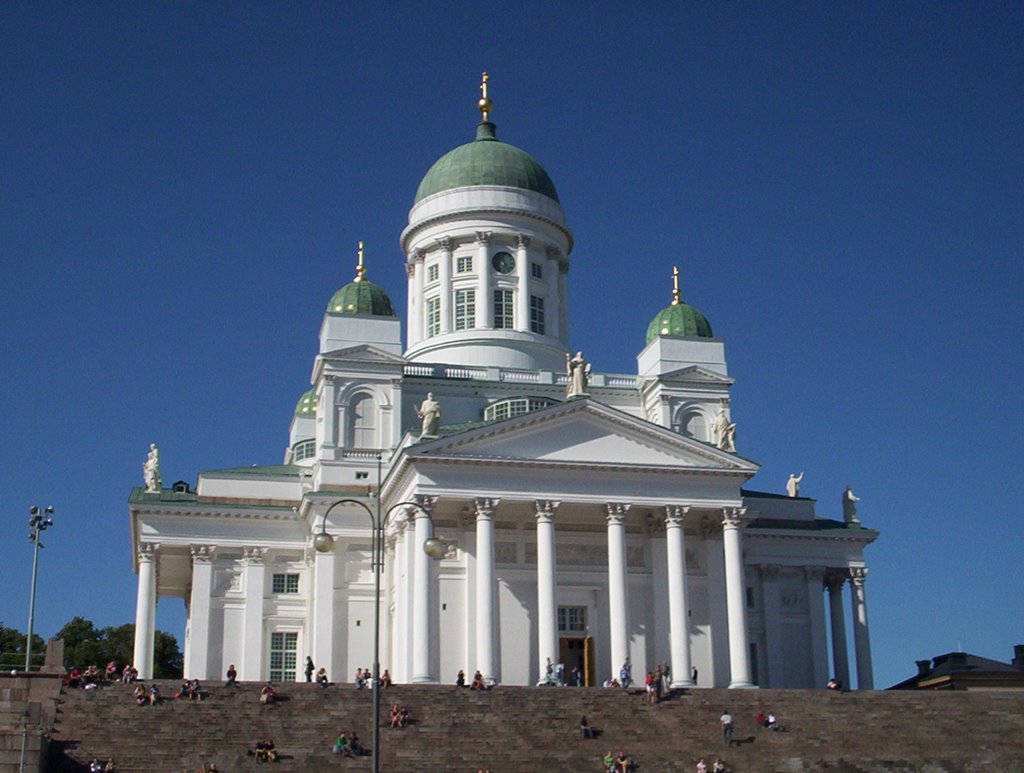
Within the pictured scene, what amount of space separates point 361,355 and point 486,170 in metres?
12.7

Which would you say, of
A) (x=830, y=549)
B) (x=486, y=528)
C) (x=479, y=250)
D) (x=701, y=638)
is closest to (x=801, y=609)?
(x=830, y=549)

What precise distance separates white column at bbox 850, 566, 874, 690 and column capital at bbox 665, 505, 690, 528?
478 inches

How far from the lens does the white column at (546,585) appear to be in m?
51.8

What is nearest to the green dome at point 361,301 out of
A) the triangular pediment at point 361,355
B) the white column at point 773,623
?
the triangular pediment at point 361,355

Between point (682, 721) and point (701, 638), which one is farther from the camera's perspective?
point (701, 638)

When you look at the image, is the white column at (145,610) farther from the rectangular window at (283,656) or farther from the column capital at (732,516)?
the column capital at (732,516)

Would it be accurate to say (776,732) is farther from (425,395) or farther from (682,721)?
(425,395)

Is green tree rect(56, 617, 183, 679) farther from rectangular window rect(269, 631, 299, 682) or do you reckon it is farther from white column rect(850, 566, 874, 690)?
white column rect(850, 566, 874, 690)

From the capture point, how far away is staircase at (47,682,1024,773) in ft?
136

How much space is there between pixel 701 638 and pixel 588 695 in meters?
10.2

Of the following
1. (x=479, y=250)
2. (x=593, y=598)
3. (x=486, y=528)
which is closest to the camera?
(x=486, y=528)

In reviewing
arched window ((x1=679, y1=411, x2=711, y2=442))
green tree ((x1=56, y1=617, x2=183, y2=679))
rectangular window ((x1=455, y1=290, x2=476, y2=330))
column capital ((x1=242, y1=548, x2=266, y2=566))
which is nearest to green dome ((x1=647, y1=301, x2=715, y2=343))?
arched window ((x1=679, y1=411, x2=711, y2=442))

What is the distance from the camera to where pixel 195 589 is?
58219 mm

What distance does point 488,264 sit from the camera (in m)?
67.4
